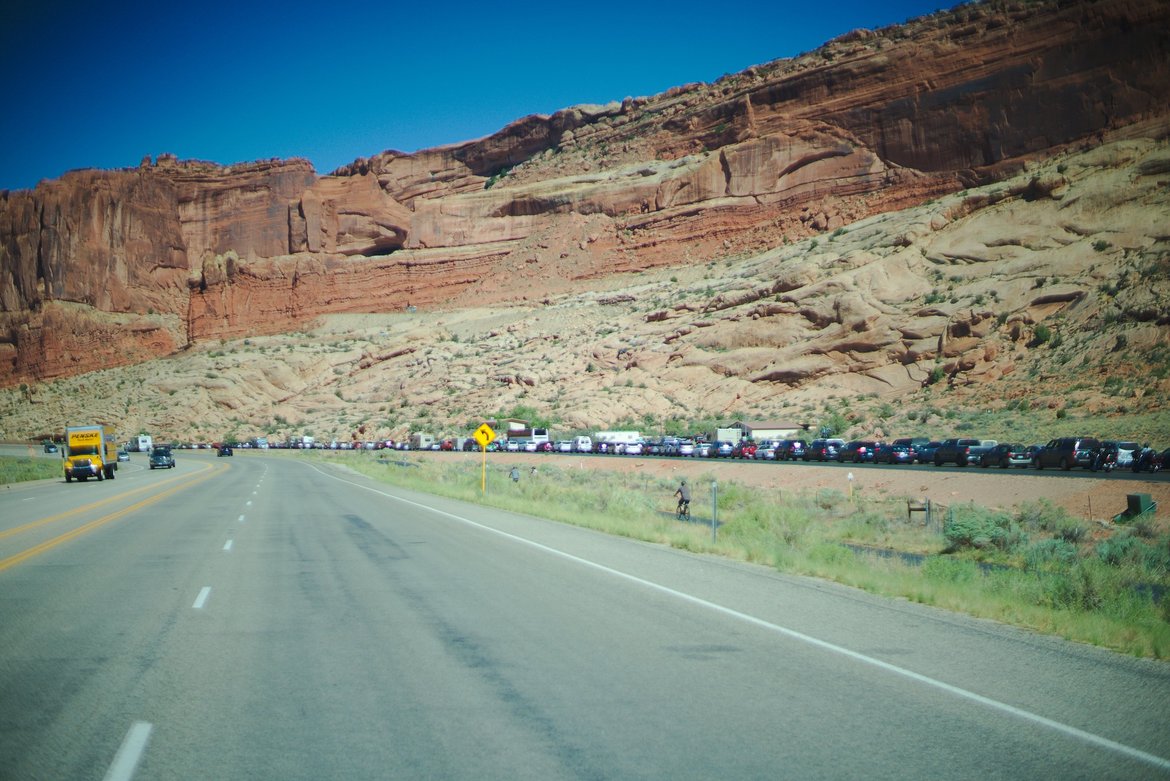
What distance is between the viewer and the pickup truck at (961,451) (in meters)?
37.5

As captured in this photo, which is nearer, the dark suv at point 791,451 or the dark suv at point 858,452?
the dark suv at point 858,452

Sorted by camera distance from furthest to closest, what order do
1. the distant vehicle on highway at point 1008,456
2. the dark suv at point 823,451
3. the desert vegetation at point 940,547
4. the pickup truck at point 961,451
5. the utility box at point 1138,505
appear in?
the dark suv at point 823,451, the pickup truck at point 961,451, the distant vehicle on highway at point 1008,456, the utility box at point 1138,505, the desert vegetation at point 940,547

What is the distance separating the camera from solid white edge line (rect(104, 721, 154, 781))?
4.68 meters

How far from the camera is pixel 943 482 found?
32406 mm

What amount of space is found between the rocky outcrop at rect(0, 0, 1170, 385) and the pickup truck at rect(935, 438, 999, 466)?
2261 centimetres

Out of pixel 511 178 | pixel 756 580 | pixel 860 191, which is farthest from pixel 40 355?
pixel 756 580

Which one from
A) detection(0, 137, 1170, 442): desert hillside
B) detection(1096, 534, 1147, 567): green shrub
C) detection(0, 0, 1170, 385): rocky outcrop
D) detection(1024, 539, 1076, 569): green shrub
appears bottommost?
detection(1024, 539, 1076, 569): green shrub

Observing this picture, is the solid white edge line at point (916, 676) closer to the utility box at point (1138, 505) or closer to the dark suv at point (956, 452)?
the utility box at point (1138, 505)

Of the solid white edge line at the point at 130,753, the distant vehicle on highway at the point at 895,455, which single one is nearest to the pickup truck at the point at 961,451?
the distant vehicle on highway at the point at 895,455

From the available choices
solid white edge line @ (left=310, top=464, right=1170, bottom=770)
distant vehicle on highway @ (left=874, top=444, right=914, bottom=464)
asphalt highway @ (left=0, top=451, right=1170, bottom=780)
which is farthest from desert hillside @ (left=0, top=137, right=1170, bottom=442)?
asphalt highway @ (left=0, top=451, right=1170, bottom=780)

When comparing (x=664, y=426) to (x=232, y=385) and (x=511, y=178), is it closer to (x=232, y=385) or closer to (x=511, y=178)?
(x=232, y=385)

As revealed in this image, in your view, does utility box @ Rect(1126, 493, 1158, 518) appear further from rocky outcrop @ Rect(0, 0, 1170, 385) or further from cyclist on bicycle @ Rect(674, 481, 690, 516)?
rocky outcrop @ Rect(0, 0, 1170, 385)

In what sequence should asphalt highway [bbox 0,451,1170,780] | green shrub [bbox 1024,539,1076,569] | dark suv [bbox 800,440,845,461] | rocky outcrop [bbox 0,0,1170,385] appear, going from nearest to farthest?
asphalt highway [bbox 0,451,1170,780], green shrub [bbox 1024,539,1076,569], dark suv [bbox 800,440,845,461], rocky outcrop [bbox 0,0,1170,385]

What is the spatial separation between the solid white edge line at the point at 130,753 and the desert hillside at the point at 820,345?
1720 inches
